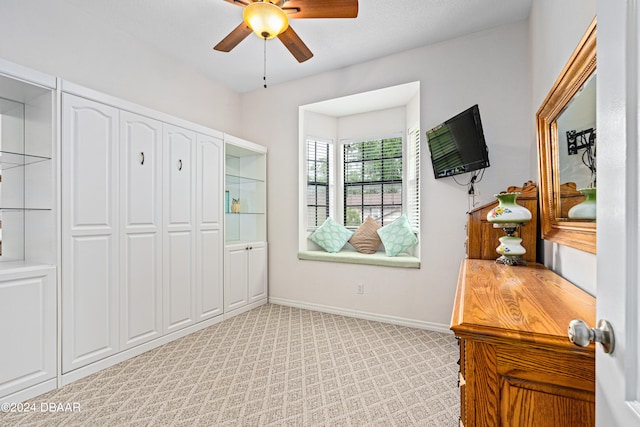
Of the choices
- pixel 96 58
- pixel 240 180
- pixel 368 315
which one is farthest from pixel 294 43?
pixel 368 315

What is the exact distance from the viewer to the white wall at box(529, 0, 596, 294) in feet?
4.35

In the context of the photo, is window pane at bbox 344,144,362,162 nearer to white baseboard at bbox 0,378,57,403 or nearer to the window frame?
the window frame

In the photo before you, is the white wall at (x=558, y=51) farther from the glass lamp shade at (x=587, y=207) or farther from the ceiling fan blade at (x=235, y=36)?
the ceiling fan blade at (x=235, y=36)

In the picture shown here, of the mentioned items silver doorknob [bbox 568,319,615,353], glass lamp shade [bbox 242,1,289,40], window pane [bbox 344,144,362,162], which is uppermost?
glass lamp shade [bbox 242,1,289,40]

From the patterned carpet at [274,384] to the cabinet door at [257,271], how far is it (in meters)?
0.84

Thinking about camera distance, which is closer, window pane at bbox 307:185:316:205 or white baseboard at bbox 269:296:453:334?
white baseboard at bbox 269:296:453:334

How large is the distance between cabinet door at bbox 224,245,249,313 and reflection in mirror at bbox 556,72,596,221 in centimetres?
308

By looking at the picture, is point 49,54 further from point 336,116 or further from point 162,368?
point 336,116

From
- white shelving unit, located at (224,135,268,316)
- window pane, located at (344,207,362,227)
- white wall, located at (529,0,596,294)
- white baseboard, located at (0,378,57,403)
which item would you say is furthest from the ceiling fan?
white baseboard, located at (0,378,57,403)

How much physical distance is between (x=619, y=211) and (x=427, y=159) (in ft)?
9.25

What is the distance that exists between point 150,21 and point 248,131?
175 centimetres

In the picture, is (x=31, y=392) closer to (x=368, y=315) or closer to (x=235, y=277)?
(x=235, y=277)

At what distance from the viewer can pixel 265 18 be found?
6.73 ft

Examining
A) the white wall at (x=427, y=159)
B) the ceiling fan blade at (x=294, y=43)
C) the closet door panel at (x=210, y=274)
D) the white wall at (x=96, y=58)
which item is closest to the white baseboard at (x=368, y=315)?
the white wall at (x=427, y=159)
